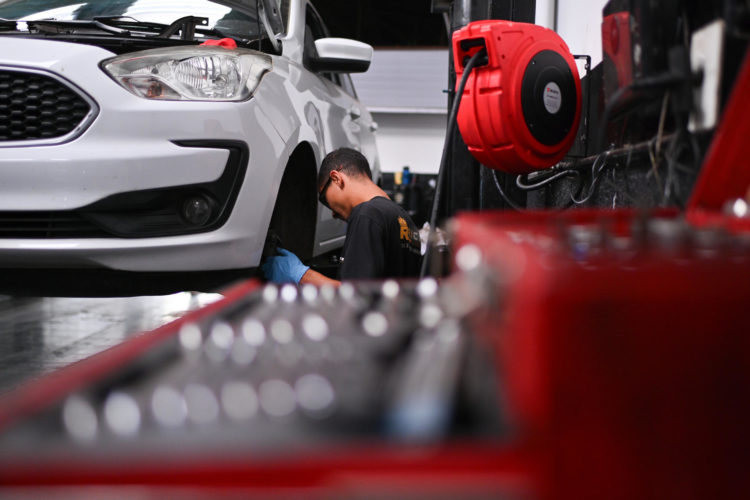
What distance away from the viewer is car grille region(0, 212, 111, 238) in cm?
193

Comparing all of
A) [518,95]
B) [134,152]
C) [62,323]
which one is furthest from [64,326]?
[518,95]

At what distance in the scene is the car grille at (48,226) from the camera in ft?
6.32

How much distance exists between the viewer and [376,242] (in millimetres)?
2049

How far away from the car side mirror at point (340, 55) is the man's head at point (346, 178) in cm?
48

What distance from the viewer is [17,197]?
1892 millimetres

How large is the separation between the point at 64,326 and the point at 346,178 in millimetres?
1877

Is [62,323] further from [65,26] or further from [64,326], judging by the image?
[65,26]

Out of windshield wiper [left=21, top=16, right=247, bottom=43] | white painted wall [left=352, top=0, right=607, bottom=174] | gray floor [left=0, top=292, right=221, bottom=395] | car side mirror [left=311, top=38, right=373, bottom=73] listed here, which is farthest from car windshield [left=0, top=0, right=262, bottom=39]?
white painted wall [left=352, top=0, right=607, bottom=174]

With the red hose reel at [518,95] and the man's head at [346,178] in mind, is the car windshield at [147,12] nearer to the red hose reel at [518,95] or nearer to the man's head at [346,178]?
the man's head at [346,178]

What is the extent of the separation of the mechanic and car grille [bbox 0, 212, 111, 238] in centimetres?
59

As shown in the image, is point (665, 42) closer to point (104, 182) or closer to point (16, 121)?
point (104, 182)

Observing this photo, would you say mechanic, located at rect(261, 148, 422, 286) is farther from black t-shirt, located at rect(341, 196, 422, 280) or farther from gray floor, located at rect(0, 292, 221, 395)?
gray floor, located at rect(0, 292, 221, 395)

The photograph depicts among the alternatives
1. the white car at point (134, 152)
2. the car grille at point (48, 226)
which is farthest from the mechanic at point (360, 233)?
the car grille at point (48, 226)

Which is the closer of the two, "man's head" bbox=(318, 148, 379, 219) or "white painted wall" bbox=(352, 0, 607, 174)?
"man's head" bbox=(318, 148, 379, 219)
